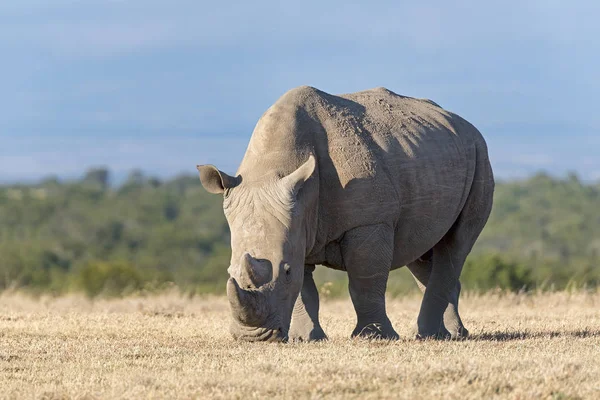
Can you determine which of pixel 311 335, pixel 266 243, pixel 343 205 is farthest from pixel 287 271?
pixel 311 335

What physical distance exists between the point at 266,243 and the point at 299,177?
27.6 inches

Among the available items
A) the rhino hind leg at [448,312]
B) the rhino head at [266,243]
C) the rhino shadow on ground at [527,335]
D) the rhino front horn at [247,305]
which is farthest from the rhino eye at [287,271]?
the rhino hind leg at [448,312]

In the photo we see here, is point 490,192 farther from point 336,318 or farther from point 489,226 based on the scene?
point 489,226

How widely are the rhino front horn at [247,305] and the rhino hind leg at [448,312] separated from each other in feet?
10.0

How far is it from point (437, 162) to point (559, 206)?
74.7 m

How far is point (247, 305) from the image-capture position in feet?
34.6

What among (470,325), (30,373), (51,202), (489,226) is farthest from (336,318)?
(51,202)

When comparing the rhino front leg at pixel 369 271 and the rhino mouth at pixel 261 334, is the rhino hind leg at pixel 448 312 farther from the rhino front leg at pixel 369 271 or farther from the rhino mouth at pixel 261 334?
the rhino mouth at pixel 261 334

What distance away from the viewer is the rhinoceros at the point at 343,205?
11.0m

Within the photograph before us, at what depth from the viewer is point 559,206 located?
85688 millimetres

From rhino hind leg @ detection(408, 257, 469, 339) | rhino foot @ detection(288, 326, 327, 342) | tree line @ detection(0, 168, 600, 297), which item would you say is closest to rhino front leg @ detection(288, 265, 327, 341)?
rhino foot @ detection(288, 326, 327, 342)

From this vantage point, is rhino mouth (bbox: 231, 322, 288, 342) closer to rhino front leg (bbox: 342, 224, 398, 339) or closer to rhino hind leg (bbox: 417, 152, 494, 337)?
rhino front leg (bbox: 342, 224, 398, 339)

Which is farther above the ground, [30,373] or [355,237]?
[355,237]

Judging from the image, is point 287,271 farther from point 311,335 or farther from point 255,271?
point 311,335
